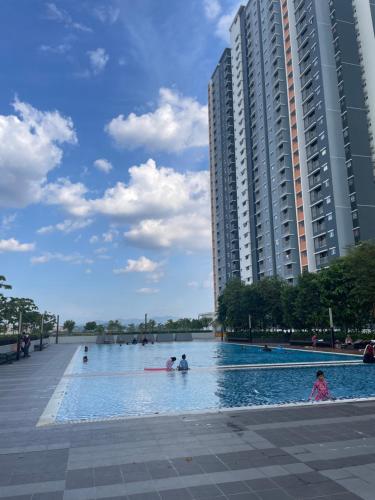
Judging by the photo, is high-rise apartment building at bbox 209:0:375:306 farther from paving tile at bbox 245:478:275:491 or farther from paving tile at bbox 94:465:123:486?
paving tile at bbox 94:465:123:486

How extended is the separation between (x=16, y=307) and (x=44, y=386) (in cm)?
4195

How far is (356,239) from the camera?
57.1 metres

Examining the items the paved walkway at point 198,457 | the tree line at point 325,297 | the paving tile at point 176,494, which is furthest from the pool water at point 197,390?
the tree line at point 325,297

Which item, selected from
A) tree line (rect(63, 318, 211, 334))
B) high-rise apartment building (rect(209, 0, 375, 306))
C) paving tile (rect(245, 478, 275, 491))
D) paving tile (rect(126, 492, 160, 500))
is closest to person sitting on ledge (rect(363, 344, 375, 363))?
paving tile (rect(245, 478, 275, 491))

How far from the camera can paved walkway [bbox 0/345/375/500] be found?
18.8 feet

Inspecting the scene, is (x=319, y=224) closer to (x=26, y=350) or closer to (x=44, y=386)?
(x=26, y=350)

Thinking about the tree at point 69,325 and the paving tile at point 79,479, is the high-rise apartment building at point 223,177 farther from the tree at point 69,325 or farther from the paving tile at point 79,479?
the paving tile at point 79,479

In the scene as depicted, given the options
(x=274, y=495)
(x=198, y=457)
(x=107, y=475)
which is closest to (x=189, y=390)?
(x=198, y=457)

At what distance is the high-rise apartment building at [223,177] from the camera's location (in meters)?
99.9

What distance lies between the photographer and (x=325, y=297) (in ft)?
128

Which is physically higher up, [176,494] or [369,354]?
[369,354]

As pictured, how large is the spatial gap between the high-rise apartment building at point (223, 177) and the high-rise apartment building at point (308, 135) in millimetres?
10117

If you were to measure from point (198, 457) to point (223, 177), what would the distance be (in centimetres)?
10388

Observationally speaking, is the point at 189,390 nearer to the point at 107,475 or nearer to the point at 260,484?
the point at 107,475
